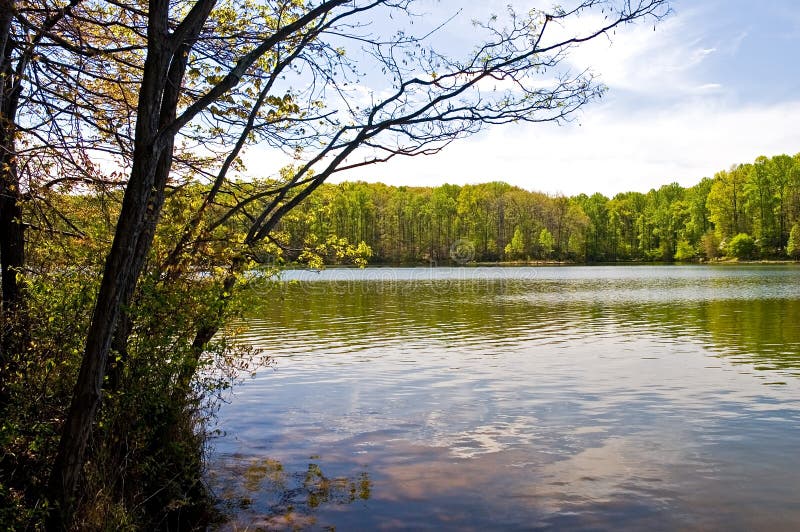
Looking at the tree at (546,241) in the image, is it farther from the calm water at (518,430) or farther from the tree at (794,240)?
the calm water at (518,430)

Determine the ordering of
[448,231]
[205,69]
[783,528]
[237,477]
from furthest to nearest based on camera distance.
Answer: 1. [448,231]
2. [237,477]
3. [205,69]
4. [783,528]

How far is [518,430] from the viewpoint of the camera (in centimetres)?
1177

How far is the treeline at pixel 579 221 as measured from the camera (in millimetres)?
97625

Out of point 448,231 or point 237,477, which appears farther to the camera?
point 448,231

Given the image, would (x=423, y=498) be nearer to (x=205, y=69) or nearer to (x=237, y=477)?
(x=237, y=477)

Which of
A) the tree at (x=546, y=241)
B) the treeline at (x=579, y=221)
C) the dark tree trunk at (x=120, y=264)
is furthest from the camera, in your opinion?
the tree at (x=546, y=241)

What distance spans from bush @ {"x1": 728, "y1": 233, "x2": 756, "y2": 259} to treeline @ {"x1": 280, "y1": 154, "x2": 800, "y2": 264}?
0.16 meters

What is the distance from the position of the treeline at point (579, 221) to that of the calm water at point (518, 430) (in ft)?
270

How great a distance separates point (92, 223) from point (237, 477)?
4.28 metres

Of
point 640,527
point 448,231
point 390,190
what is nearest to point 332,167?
point 640,527

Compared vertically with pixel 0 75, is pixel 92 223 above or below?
below

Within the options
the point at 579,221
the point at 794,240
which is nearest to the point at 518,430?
the point at 794,240

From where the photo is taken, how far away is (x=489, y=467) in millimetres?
9742

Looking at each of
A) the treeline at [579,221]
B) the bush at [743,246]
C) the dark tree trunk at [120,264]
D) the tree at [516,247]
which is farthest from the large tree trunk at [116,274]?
the tree at [516,247]
